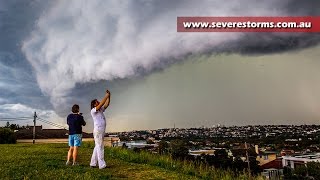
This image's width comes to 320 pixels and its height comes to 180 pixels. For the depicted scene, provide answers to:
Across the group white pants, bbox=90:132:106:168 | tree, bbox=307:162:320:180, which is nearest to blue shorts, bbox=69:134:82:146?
white pants, bbox=90:132:106:168

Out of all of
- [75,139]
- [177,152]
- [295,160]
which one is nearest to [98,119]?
[75,139]

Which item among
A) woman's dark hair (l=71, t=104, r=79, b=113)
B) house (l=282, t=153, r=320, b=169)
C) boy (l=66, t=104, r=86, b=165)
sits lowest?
house (l=282, t=153, r=320, b=169)

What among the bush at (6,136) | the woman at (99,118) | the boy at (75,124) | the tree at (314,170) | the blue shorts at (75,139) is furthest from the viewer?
the bush at (6,136)

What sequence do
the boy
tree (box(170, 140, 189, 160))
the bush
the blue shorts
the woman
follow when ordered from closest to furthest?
the woman → the boy → the blue shorts → tree (box(170, 140, 189, 160)) → the bush

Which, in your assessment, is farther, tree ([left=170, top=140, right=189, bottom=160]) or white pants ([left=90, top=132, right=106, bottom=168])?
tree ([left=170, top=140, right=189, bottom=160])

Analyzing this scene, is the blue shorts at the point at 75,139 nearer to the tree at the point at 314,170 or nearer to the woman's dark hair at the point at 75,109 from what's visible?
the woman's dark hair at the point at 75,109

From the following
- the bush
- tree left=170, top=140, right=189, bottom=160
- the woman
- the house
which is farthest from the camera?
the house

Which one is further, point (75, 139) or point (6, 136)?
point (6, 136)

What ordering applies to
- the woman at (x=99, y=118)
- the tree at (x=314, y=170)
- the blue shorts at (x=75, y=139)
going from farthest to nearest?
the tree at (x=314, y=170), the blue shorts at (x=75, y=139), the woman at (x=99, y=118)

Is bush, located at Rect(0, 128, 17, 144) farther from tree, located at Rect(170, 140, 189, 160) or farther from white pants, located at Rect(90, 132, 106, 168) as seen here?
white pants, located at Rect(90, 132, 106, 168)

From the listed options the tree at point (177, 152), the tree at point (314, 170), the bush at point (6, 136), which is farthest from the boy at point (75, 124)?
the bush at point (6, 136)

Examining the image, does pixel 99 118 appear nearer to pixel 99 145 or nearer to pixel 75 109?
pixel 99 145

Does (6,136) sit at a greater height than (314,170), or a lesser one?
greater

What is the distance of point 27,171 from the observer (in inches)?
410
